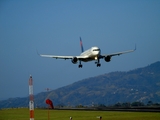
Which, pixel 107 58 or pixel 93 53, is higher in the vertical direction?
pixel 93 53

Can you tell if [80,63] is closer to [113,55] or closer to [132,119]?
[113,55]

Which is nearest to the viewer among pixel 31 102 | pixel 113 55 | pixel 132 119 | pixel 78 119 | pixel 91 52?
pixel 31 102

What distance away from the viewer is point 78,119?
7056 cm

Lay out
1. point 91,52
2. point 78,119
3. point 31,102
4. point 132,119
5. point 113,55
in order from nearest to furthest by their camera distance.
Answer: point 31,102 → point 132,119 → point 78,119 → point 91,52 → point 113,55

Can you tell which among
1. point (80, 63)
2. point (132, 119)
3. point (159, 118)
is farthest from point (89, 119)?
point (80, 63)

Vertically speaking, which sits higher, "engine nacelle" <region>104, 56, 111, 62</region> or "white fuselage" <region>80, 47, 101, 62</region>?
"white fuselage" <region>80, 47, 101, 62</region>

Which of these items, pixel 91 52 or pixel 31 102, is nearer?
pixel 31 102

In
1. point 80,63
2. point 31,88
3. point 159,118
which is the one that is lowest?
point 159,118

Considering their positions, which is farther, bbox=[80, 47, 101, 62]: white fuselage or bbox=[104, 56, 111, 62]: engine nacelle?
bbox=[104, 56, 111, 62]: engine nacelle

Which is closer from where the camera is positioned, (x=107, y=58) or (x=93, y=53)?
(x=93, y=53)

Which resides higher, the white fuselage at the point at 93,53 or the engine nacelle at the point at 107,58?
the white fuselage at the point at 93,53

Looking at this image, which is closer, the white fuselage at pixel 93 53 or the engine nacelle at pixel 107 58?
the white fuselage at pixel 93 53

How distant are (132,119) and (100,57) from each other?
3462 cm

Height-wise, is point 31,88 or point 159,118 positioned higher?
point 31,88
